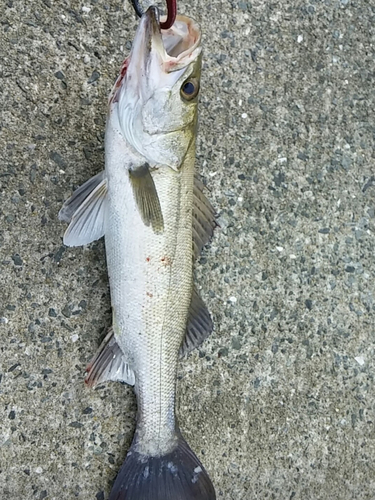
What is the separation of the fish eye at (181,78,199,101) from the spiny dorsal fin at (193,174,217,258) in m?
0.32

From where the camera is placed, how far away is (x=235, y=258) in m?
2.12

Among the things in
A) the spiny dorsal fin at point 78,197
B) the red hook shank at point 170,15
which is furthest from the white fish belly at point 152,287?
the red hook shank at point 170,15

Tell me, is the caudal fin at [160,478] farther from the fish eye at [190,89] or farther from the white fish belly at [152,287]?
the fish eye at [190,89]

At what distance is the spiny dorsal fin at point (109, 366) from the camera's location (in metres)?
1.76

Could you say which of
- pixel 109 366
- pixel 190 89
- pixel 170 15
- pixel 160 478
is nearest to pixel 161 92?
pixel 190 89

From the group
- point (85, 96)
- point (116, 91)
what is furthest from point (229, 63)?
point (116, 91)

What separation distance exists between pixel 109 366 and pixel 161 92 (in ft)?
2.86

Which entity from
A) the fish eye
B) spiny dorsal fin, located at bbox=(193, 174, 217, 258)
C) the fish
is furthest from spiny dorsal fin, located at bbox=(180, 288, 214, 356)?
the fish eye

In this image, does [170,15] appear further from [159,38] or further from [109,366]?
[109,366]

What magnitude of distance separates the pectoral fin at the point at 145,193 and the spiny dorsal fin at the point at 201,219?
0.23 m

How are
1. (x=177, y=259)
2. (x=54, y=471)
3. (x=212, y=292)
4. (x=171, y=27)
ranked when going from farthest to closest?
(x=212, y=292)
(x=54, y=471)
(x=177, y=259)
(x=171, y=27)

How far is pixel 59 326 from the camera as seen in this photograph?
189 centimetres

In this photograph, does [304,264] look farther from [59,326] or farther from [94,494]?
[94,494]

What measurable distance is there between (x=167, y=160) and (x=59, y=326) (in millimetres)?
724
